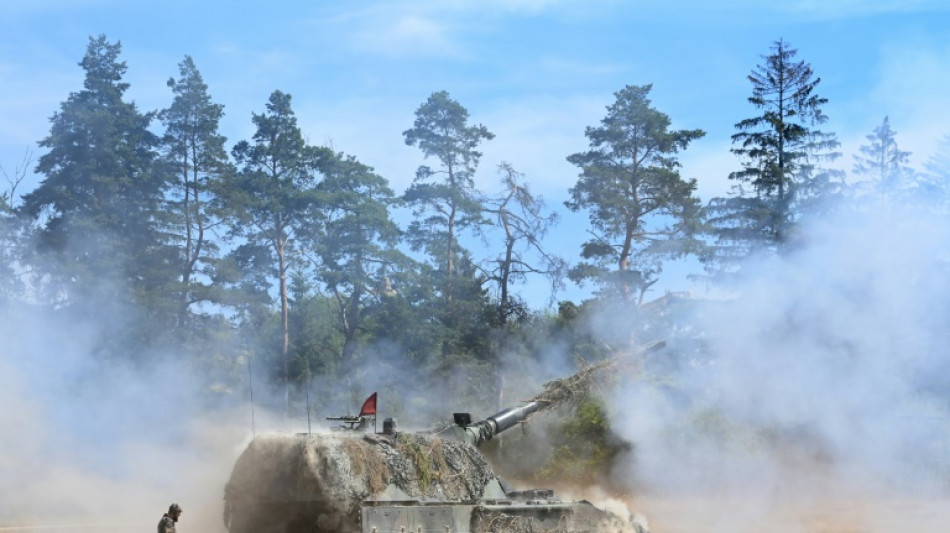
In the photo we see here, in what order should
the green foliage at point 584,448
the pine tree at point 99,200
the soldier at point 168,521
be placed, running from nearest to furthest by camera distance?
the soldier at point 168,521 → the green foliage at point 584,448 → the pine tree at point 99,200

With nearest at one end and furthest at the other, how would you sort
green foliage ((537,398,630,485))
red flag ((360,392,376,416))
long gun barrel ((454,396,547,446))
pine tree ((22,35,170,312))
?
1. red flag ((360,392,376,416))
2. long gun barrel ((454,396,547,446))
3. green foliage ((537,398,630,485))
4. pine tree ((22,35,170,312))

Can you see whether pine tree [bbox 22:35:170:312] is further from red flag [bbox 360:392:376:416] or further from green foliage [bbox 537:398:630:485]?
red flag [bbox 360:392:376:416]

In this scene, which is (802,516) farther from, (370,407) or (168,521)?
(168,521)

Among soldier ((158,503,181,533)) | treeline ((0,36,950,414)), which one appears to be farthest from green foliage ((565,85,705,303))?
soldier ((158,503,181,533))

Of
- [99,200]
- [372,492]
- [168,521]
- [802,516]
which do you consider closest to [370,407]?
[372,492]

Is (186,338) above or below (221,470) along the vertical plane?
above

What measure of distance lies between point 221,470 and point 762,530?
1438cm

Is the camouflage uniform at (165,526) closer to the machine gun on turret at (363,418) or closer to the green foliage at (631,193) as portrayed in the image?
the machine gun on turret at (363,418)

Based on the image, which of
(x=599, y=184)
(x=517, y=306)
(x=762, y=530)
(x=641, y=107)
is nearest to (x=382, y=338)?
(x=517, y=306)

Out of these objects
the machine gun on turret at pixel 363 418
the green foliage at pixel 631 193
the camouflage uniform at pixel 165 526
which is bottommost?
the camouflage uniform at pixel 165 526

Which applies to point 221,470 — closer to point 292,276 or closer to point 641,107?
point 292,276

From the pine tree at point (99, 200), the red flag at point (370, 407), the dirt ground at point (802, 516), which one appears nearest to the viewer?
the red flag at point (370, 407)

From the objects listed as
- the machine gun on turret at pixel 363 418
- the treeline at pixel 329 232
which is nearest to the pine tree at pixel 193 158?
the treeline at pixel 329 232

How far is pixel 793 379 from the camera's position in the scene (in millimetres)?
30750
